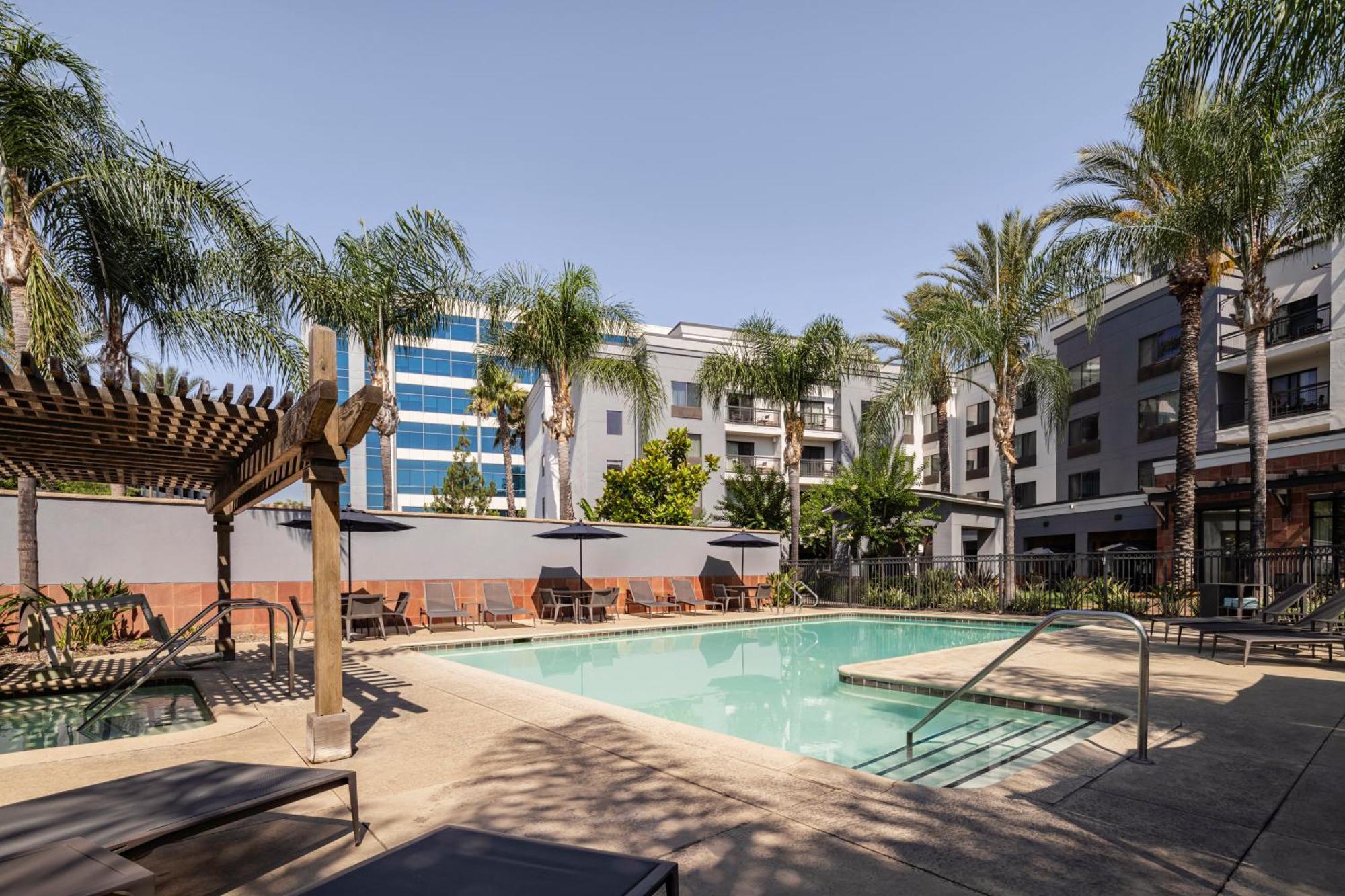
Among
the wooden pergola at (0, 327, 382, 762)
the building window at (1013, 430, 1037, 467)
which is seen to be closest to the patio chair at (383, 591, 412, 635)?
the wooden pergola at (0, 327, 382, 762)

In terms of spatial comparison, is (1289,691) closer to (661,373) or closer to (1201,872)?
(1201,872)

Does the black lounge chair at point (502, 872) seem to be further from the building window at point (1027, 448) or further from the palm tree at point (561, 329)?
the building window at point (1027, 448)

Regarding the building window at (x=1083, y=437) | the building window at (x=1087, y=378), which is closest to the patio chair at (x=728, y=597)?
the building window at (x=1087, y=378)

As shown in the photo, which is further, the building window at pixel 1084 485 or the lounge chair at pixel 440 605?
the building window at pixel 1084 485

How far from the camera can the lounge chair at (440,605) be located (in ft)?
46.7

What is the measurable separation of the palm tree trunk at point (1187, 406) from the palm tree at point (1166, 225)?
0.02m

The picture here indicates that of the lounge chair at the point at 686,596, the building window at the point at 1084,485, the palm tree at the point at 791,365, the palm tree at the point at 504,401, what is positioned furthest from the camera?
the palm tree at the point at 504,401

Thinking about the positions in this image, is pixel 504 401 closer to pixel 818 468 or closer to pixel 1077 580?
pixel 818 468

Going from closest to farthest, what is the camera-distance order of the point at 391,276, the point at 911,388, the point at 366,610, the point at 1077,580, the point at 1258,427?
the point at 366,610 < the point at 1258,427 < the point at 391,276 < the point at 1077,580 < the point at 911,388

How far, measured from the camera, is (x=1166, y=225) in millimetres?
15117

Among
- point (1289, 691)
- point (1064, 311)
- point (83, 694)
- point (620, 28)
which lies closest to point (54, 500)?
point (83, 694)

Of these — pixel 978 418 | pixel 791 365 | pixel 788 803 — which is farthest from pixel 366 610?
pixel 978 418

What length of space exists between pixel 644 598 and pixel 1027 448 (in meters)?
29.2

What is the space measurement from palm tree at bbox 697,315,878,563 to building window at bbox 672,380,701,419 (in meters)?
11.6
